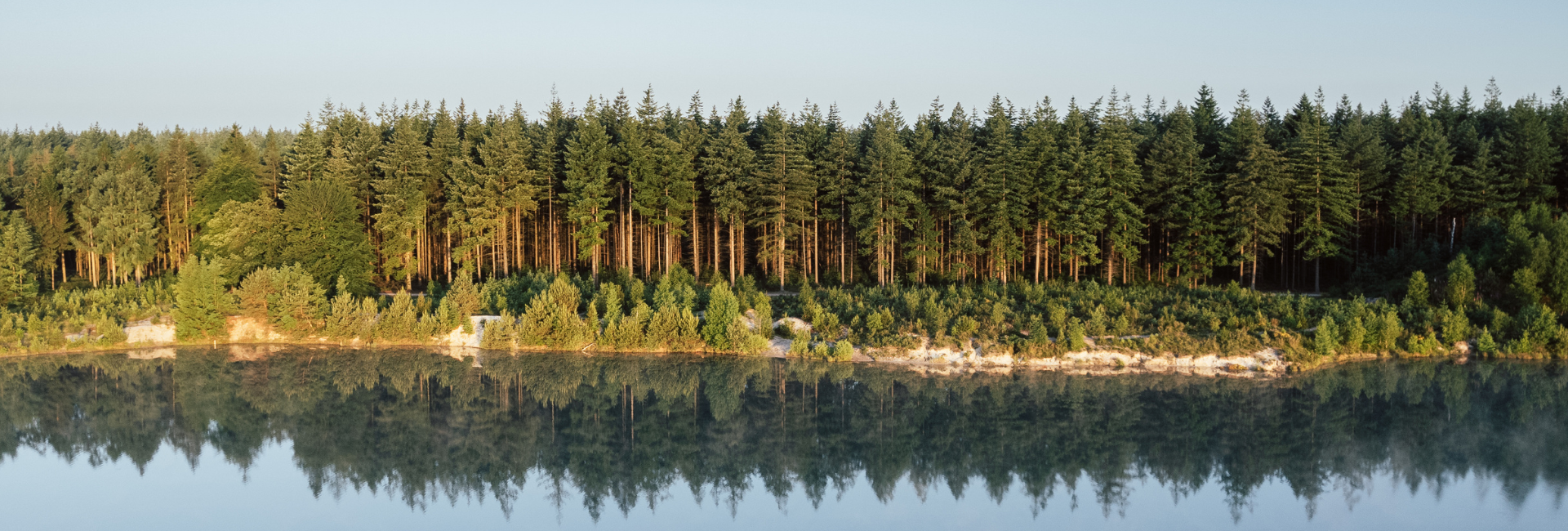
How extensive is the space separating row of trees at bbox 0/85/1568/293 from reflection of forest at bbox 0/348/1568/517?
1359 centimetres

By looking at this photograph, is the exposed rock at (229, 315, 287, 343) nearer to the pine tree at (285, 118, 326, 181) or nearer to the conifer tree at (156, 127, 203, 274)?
the pine tree at (285, 118, 326, 181)

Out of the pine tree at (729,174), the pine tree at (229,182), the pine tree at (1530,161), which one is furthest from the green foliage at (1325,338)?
the pine tree at (229,182)

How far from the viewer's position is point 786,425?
20156mm

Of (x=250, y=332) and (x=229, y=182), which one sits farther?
(x=229, y=182)

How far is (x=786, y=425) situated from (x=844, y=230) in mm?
27980

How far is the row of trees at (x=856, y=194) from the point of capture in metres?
41.6

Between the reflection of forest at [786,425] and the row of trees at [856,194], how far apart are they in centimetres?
1359

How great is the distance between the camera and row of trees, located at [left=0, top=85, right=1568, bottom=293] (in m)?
41.6

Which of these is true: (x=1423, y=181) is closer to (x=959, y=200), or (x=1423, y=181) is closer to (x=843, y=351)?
(x=959, y=200)

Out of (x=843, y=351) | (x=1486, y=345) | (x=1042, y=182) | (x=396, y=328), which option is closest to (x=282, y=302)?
(x=396, y=328)

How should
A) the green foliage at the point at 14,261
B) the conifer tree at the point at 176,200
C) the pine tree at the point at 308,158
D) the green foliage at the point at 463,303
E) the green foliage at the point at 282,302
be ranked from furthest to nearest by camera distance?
1. the conifer tree at the point at 176,200
2. the pine tree at the point at 308,158
3. the green foliage at the point at 14,261
4. the green foliage at the point at 282,302
5. the green foliage at the point at 463,303

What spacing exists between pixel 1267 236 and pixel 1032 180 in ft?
35.7

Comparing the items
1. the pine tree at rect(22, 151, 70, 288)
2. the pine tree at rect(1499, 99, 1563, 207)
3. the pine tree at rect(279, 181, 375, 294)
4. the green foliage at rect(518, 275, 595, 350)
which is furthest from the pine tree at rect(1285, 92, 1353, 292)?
the pine tree at rect(22, 151, 70, 288)

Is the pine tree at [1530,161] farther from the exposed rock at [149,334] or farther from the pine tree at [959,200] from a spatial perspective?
the exposed rock at [149,334]
